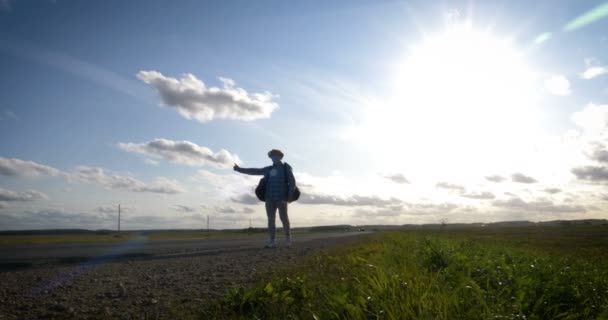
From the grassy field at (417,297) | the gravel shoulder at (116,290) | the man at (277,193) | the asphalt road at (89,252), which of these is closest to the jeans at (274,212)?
the man at (277,193)

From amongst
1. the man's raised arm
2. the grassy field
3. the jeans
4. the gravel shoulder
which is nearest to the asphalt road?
the jeans

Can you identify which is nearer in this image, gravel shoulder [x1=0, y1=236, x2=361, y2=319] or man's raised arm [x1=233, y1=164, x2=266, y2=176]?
gravel shoulder [x1=0, y1=236, x2=361, y2=319]

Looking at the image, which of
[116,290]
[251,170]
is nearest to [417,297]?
[116,290]

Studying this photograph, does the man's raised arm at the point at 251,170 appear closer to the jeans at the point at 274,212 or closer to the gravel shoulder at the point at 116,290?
the jeans at the point at 274,212

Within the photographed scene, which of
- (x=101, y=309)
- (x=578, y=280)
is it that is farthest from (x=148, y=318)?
(x=578, y=280)

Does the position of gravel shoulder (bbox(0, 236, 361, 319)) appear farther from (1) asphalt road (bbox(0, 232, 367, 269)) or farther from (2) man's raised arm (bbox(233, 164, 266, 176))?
(2) man's raised arm (bbox(233, 164, 266, 176))

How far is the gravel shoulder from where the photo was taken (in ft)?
9.56

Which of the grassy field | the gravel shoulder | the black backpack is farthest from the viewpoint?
the black backpack

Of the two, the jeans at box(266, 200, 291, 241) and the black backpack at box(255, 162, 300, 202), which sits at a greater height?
the black backpack at box(255, 162, 300, 202)

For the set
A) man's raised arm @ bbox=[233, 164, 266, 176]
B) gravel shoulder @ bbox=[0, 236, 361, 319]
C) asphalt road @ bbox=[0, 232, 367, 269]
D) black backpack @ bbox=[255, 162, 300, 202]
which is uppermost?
man's raised arm @ bbox=[233, 164, 266, 176]

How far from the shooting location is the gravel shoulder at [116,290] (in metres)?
2.91

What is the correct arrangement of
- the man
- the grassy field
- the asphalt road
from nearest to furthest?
the grassy field → the asphalt road → the man

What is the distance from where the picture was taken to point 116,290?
3645 millimetres

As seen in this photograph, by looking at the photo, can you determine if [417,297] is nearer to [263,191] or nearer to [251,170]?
[263,191]
